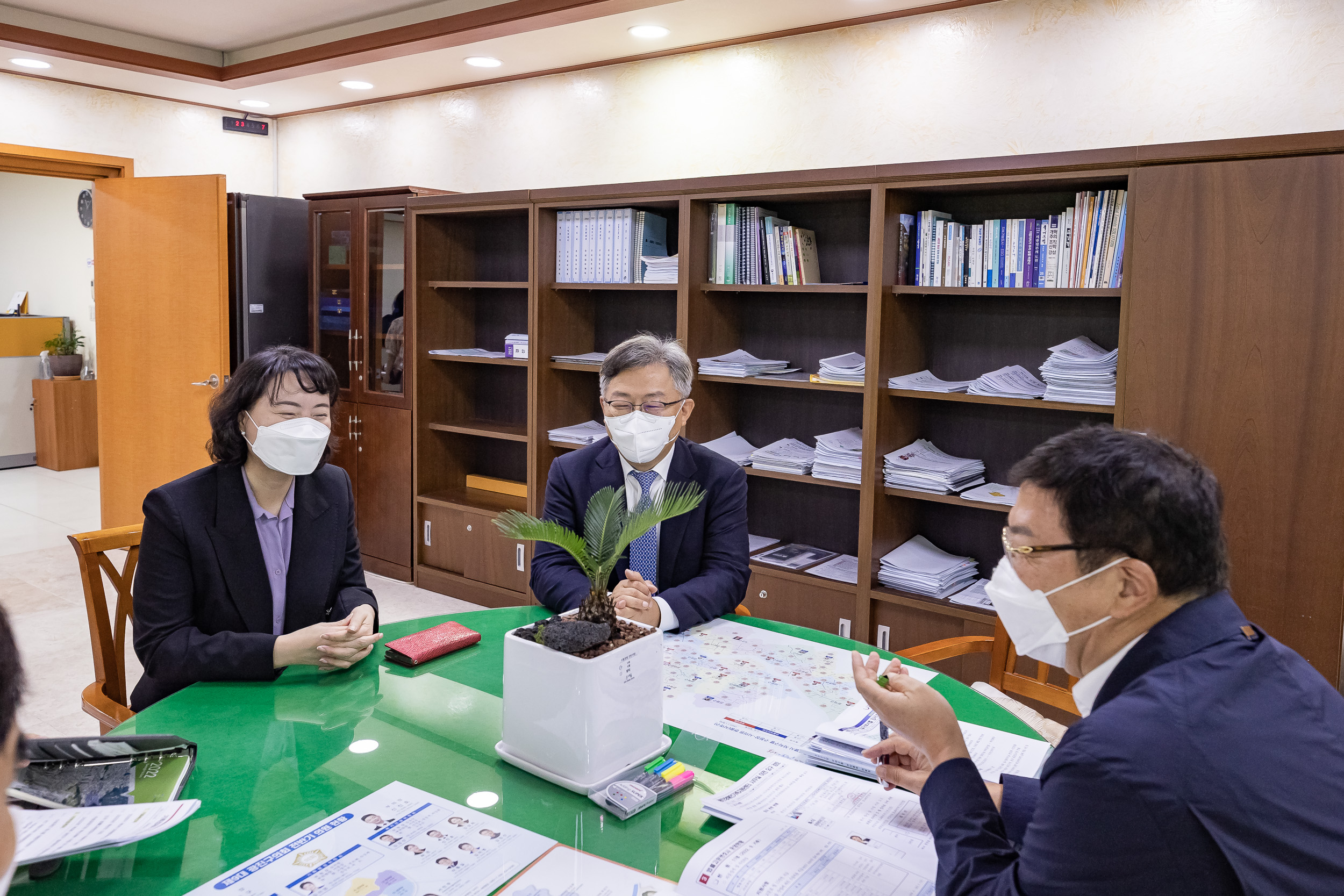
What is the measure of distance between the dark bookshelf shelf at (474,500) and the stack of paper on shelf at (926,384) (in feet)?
6.76

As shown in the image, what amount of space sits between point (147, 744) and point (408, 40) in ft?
12.8

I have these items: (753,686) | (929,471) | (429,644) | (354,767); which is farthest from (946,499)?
(354,767)

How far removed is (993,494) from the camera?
3.30 metres

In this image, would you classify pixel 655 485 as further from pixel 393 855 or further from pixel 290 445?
pixel 393 855

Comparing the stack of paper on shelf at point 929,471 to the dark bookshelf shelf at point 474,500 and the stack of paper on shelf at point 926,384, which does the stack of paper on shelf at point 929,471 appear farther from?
the dark bookshelf shelf at point 474,500

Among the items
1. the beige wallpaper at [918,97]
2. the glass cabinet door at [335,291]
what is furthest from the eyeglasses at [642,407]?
the glass cabinet door at [335,291]

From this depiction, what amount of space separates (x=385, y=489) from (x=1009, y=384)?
3.37 meters

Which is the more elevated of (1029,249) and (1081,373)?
(1029,249)

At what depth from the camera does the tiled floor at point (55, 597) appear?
3488 millimetres

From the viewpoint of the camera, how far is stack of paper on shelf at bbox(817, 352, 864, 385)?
11.4 ft

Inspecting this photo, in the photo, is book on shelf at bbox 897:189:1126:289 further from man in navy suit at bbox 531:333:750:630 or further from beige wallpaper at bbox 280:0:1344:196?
man in navy suit at bbox 531:333:750:630

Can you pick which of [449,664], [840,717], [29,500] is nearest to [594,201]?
[449,664]

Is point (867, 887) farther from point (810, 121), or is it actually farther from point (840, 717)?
point (810, 121)

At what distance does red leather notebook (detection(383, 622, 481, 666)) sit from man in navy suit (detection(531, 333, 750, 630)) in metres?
0.28
